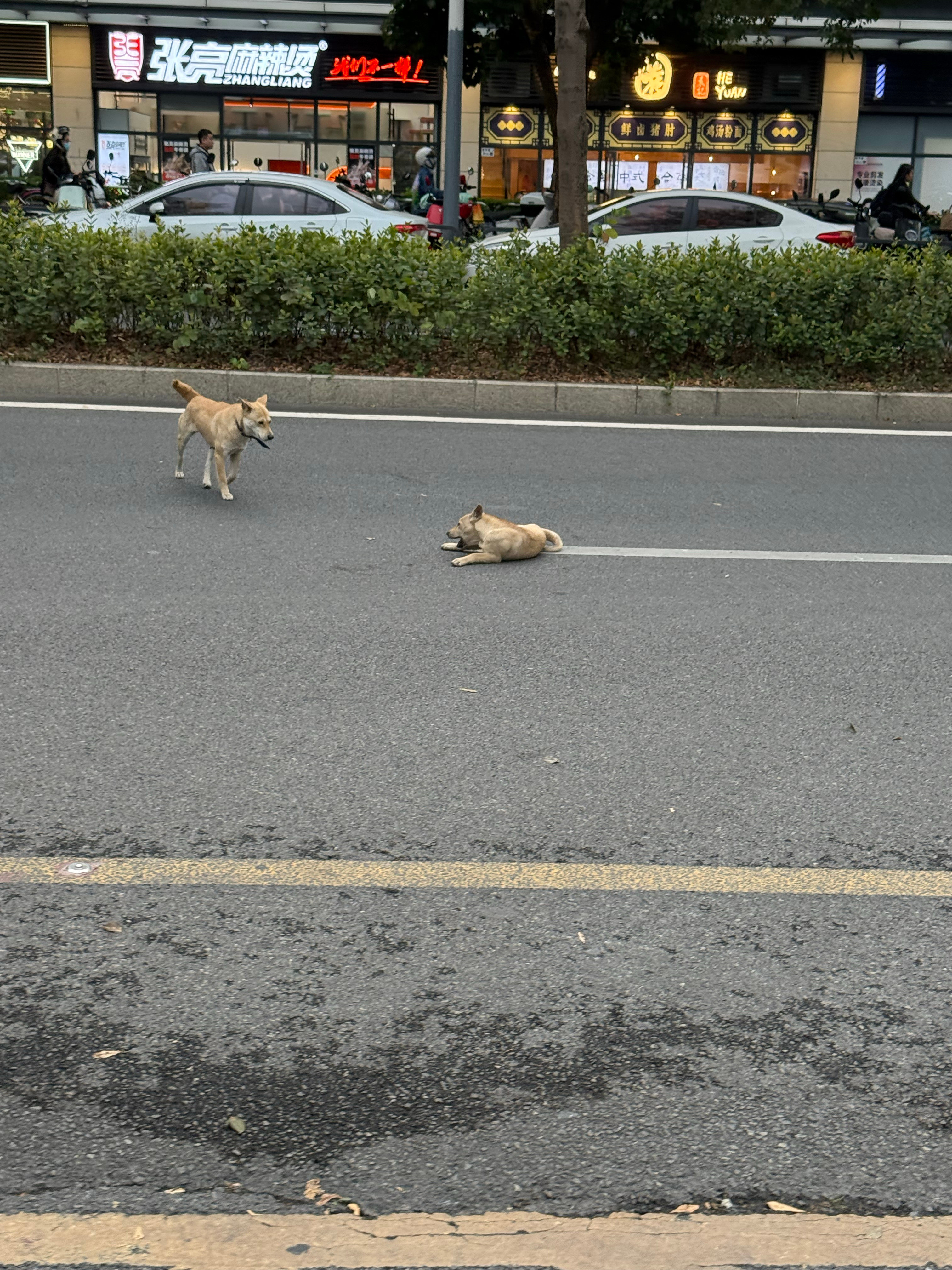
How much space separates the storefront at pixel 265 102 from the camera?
96.6 ft

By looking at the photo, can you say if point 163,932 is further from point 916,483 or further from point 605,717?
point 916,483

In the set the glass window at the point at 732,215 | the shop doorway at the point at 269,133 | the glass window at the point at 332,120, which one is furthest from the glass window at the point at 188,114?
the glass window at the point at 732,215

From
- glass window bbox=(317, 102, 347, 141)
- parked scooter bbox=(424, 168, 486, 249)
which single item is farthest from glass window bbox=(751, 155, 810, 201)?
glass window bbox=(317, 102, 347, 141)

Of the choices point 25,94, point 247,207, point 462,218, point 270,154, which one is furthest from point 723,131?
point 247,207

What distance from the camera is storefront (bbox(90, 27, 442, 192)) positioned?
29.5 meters

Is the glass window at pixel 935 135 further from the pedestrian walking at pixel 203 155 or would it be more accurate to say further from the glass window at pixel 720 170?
the pedestrian walking at pixel 203 155

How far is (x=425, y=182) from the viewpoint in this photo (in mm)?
25609

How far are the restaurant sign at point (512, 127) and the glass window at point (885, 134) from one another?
22.9 feet

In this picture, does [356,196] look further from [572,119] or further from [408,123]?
[408,123]

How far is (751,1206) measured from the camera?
8.42ft

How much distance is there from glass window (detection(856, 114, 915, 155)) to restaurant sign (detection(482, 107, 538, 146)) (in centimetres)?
697

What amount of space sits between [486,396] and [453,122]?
21.2 ft

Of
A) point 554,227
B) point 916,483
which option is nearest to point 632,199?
point 554,227

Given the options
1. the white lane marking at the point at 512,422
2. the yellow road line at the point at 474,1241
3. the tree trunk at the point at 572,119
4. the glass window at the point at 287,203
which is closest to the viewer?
the yellow road line at the point at 474,1241
